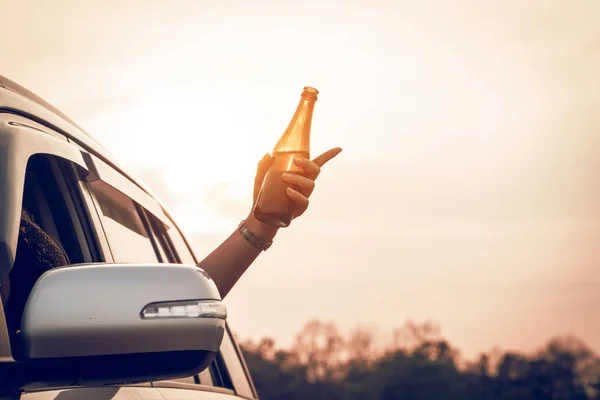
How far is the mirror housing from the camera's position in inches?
51.8

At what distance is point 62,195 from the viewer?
7.18 feet

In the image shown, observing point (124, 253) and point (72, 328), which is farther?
point (124, 253)

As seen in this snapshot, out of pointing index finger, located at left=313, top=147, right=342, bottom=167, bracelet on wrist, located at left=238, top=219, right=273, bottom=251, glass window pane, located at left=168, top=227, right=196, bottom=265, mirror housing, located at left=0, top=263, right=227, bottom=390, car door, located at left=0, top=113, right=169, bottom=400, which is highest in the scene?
glass window pane, located at left=168, top=227, right=196, bottom=265

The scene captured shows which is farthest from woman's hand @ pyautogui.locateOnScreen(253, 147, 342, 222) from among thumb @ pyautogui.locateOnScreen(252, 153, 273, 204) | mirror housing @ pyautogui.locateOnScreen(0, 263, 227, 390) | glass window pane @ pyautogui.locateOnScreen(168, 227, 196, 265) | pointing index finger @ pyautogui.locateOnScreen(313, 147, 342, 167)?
mirror housing @ pyautogui.locateOnScreen(0, 263, 227, 390)

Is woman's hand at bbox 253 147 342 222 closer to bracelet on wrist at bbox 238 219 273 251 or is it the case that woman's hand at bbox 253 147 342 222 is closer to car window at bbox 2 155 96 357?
bracelet on wrist at bbox 238 219 273 251

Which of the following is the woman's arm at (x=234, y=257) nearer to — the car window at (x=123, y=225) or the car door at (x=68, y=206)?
the car window at (x=123, y=225)

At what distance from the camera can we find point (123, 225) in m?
2.63

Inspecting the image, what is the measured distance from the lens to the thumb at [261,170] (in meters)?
3.29

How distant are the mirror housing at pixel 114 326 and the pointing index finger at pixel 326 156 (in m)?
1.67

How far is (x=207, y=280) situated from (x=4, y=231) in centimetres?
33

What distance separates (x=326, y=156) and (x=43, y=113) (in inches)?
51.6

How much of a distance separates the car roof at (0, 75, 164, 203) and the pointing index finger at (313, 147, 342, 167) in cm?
74

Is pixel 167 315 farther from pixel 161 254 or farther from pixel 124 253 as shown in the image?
pixel 161 254

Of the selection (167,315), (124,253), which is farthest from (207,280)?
(124,253)
